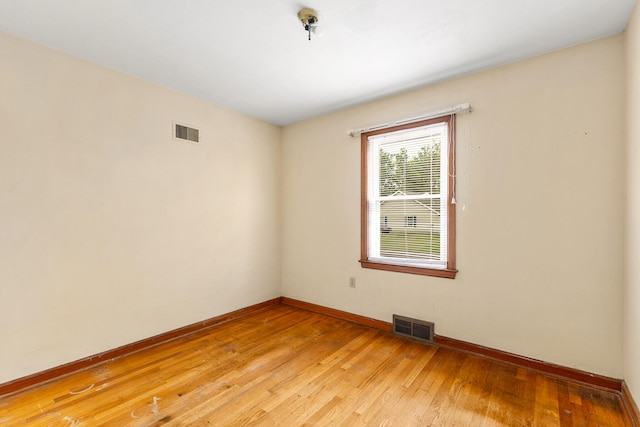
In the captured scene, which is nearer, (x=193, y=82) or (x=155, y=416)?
(x=155, y=416)

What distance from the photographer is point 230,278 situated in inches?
140

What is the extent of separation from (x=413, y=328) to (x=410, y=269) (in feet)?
1.92

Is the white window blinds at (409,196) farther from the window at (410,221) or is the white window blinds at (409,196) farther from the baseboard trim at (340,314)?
the baseboard trim at (340,314)

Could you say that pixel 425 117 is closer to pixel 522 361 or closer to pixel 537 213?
pixel 537 213

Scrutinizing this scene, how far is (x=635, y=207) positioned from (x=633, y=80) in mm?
813

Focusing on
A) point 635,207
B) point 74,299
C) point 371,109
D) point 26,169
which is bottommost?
point 74,299

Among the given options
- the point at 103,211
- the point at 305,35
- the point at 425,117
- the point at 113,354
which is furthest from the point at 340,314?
the point at 305,35

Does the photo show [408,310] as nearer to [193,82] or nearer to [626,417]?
[626,417]

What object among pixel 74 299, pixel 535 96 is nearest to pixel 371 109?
pixel 535 96

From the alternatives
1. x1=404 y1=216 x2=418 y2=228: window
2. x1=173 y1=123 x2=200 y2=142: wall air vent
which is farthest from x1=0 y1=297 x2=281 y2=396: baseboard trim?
x1=404 y1=216 x2=418 y2=228: window

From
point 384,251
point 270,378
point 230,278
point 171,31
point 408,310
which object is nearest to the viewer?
point 171,31

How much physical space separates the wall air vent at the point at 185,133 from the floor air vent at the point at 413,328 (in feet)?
9.42

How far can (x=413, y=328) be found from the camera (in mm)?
2957

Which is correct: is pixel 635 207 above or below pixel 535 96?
below
